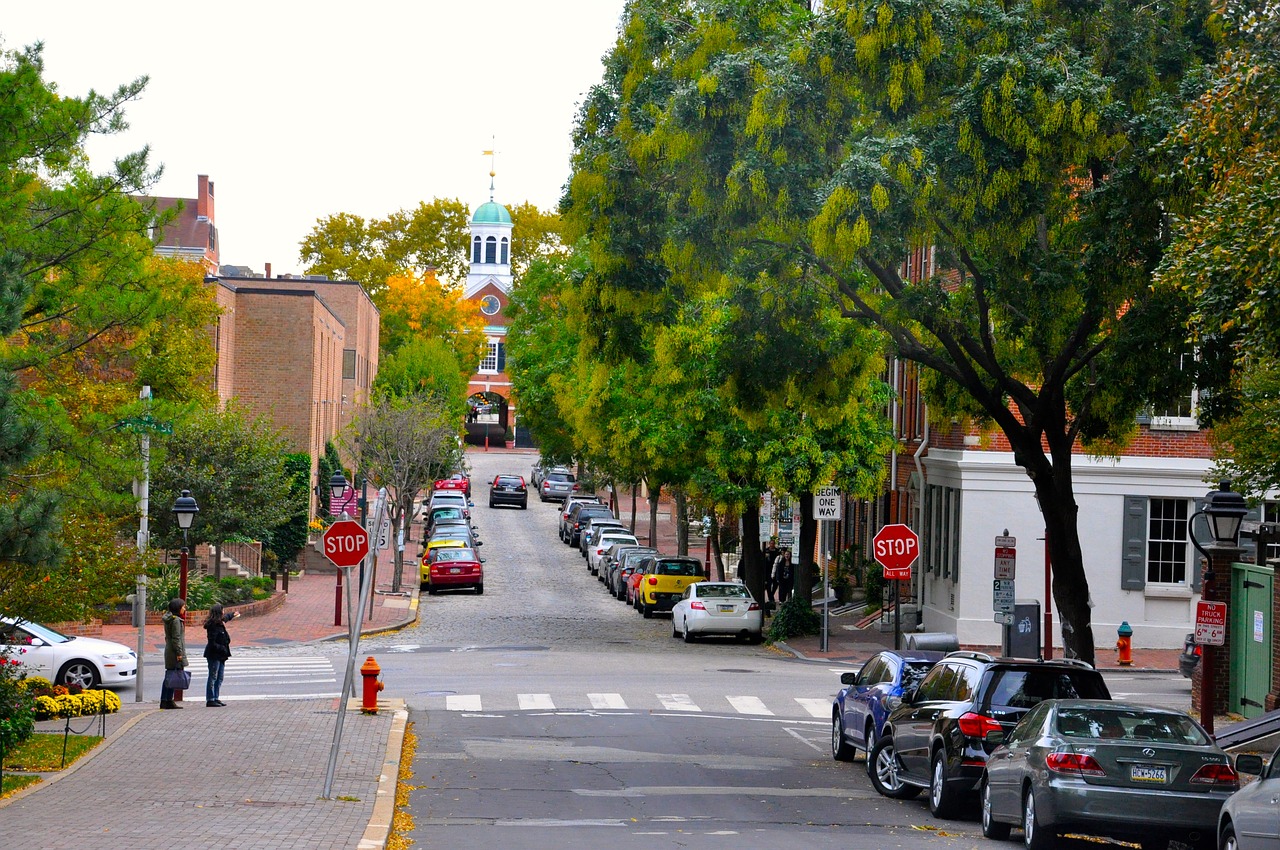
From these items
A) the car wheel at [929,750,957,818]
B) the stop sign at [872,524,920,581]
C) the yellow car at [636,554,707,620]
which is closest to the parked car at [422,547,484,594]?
the yellow car at [636,554,707,620]

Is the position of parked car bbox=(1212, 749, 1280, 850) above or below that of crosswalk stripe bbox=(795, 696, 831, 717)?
above

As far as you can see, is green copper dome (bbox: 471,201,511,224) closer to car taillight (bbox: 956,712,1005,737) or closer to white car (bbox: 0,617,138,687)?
white car (bbox: 0,617,138,687)

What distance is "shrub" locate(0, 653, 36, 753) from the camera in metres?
16.2

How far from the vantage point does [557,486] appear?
8288 centimetres

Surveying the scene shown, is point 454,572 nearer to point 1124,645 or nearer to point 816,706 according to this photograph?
point 1124,645

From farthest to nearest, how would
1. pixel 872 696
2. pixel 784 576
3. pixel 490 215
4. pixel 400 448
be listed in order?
pixel 490 215 < pixel 400 448 < pixel 784 576 < pixel 872 696

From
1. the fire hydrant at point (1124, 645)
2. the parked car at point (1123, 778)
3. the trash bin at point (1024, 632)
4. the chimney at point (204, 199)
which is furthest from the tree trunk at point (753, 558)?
the chimney at point (204, 199)

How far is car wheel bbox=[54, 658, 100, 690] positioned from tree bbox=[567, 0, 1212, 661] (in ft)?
37.3

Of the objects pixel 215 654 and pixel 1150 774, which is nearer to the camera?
pixel 1150 774

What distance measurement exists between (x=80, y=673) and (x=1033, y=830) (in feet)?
55.6

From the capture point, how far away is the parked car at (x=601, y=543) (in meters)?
52.1

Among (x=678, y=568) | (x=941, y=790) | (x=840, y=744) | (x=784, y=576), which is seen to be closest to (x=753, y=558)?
(x=784, y=576)

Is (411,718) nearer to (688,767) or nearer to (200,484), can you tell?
(688,767)

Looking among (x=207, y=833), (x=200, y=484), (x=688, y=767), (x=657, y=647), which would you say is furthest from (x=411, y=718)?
(x=200, y=484)
